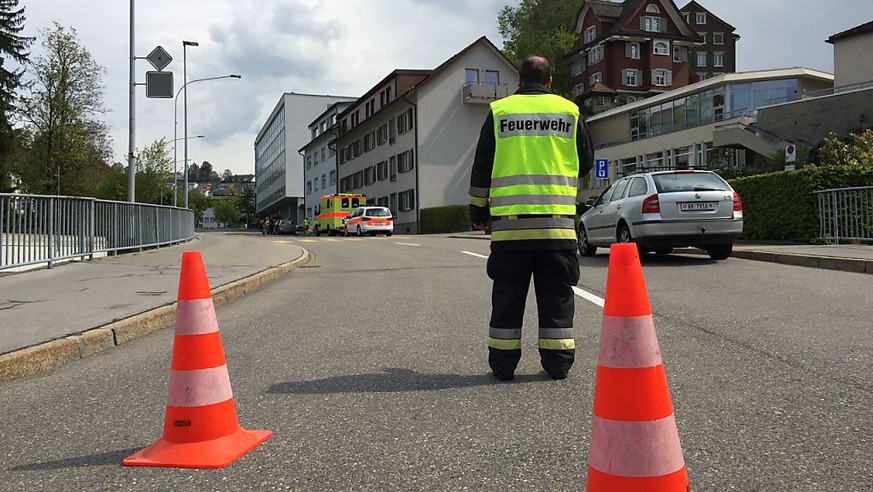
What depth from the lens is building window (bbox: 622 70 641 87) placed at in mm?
63156

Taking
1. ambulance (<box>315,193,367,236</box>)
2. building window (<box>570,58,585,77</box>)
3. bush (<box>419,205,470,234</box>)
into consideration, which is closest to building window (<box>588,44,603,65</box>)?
building window (<box>570,58,585,77</box>)

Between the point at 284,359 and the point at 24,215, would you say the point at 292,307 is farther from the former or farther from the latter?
the point at 24,215

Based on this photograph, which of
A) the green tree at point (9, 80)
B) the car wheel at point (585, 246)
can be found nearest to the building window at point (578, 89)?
the green tree at point (9, 80)

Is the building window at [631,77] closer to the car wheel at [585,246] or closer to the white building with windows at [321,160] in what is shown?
the white building with windows at [321,160]

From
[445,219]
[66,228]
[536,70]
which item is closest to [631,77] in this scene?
[445,219]

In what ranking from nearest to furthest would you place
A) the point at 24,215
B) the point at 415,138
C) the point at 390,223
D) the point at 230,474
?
the point at 230,474
the point at 24,215
the point at 390,223
the point at 415,138

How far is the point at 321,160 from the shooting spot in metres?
75.9

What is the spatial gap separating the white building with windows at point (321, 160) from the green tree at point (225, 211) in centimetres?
8504

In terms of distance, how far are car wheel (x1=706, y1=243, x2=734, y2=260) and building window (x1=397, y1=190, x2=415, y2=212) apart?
3560cm

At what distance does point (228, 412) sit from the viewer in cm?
330

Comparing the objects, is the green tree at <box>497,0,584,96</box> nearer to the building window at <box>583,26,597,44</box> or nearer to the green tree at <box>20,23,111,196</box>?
the building window at <box>583,26,597,44</box>

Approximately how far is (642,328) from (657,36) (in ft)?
221

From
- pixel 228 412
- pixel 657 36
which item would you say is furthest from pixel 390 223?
pixel 657 36

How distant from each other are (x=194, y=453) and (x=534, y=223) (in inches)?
94.3
